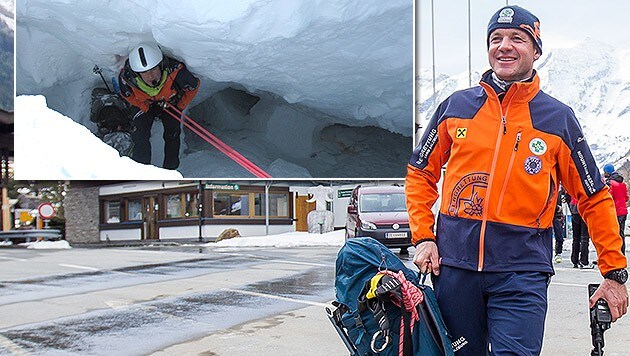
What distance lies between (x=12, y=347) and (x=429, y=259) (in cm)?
447

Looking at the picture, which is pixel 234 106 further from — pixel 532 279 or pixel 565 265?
pixel 532 279

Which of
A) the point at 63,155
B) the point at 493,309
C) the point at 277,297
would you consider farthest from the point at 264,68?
the point at 493,309

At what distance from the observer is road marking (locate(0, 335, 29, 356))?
5.95 metres

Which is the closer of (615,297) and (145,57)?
(615,297)

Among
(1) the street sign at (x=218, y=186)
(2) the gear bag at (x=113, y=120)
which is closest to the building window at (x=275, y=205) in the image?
(1) the street sign at (x=218, y=186)

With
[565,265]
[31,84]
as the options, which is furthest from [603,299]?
[31,84]

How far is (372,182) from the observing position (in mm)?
34156

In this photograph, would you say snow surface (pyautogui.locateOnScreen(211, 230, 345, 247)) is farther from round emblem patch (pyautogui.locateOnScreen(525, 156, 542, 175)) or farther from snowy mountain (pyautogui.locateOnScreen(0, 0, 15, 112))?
round emblem patch (pyautogui.locateOnScreen(525, 156, 542, 175))

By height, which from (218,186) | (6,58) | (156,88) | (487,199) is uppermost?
(6,58)

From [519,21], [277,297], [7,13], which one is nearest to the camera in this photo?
[519,21]

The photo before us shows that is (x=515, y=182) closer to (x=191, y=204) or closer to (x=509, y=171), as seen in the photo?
(x=509, y=171)

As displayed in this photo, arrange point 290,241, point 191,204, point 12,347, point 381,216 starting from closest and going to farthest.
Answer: point 12,347, point 381,216, point 290,241, point 191,204

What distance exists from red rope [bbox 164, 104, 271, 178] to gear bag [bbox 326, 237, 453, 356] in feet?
99.4

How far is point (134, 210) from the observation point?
109ft
